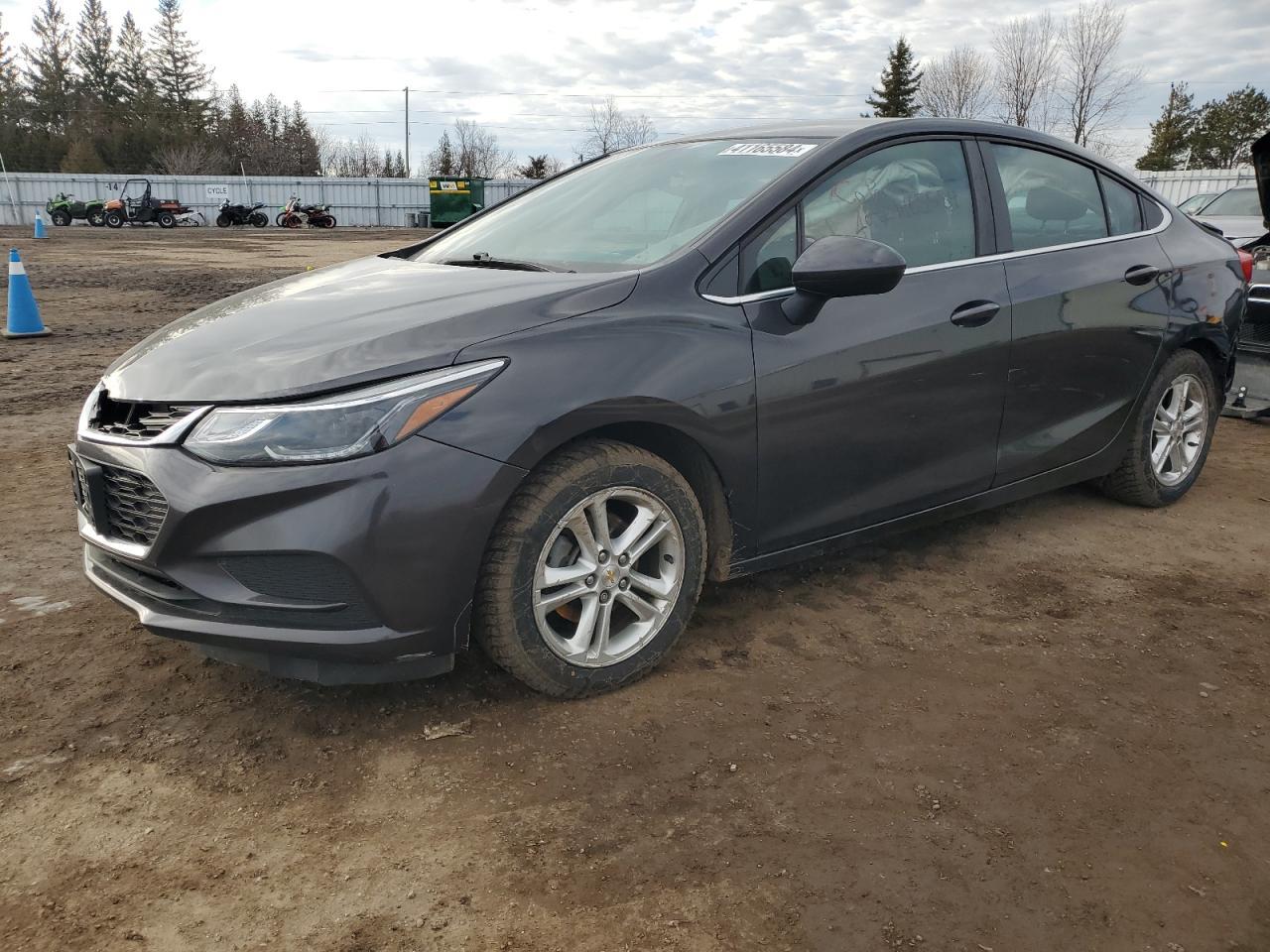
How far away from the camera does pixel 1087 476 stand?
13.9ft

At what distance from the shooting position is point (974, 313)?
11.3 ft

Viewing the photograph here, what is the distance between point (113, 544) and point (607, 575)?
1.31 m

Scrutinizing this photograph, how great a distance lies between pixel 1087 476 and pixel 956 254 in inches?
53.0

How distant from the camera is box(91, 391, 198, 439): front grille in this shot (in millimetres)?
2523

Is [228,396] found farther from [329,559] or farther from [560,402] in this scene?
[560,402]

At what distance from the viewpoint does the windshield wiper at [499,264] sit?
316 cm

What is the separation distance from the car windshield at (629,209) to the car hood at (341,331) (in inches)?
10.9

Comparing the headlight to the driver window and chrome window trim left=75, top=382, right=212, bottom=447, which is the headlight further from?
the driver window

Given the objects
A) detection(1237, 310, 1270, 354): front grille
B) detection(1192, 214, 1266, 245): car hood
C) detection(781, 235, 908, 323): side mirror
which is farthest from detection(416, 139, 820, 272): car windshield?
detection(1192, 214, 1266, 245): car hood

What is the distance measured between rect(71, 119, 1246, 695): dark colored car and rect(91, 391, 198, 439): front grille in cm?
1

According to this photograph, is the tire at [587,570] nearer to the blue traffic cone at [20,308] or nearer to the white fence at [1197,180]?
the blue traffic cone at [20,308]

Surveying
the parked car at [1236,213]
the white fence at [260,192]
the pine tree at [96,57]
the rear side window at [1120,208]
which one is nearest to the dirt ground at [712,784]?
the rear side window at [1120,208]

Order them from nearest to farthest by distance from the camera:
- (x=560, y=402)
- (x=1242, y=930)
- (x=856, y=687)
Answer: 1. (x=1242, y=930)
2. (x=560, y=402)
3. (x=856, y=687)

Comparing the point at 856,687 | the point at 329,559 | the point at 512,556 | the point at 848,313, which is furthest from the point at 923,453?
the point at 329,559
